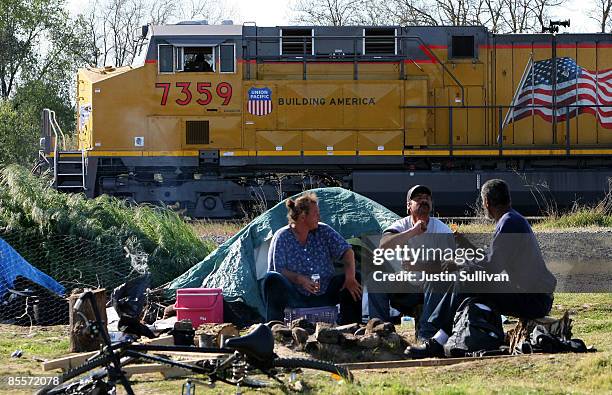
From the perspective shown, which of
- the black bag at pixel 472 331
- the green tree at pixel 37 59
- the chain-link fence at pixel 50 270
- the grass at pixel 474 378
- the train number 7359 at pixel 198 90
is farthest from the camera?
the green tree at pixel 37 59

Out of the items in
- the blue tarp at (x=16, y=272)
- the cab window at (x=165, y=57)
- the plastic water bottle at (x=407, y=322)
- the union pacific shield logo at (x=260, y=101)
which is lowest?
the plastic water bottle at (x=407, y=322)

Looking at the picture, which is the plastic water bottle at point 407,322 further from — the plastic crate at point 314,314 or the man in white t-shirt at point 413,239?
the plastic crate at point 314,314

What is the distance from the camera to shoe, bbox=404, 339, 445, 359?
705 centimetres

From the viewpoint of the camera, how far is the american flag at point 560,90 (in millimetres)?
19609

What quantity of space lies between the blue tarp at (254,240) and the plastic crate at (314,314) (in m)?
1.05

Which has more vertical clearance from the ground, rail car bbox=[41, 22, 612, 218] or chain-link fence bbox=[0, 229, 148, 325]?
rail car bbox=[41, 22, 612, 218]

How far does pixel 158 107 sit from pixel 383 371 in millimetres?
13411

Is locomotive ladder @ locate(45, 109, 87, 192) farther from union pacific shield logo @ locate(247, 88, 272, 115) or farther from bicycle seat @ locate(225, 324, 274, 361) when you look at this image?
bicycle seat @ locate(225, 324, 274, 361)

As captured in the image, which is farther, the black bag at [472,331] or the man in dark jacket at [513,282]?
the man in dark jacket at [513,282]

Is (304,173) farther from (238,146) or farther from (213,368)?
(213,368)

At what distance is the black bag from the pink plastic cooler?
95.7 inches

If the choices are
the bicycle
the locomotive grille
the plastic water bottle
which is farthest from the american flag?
the bicycle

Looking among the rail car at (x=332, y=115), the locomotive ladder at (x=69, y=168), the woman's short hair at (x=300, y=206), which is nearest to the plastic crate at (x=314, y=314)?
the woman's short hair at (x=300, y=206)

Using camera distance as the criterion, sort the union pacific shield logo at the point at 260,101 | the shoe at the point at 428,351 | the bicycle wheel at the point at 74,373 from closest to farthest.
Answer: the bicycle wheel at the point at 74,373
the shoe at the point at 428,351
the union pacific shield logo at the point at 260,101
